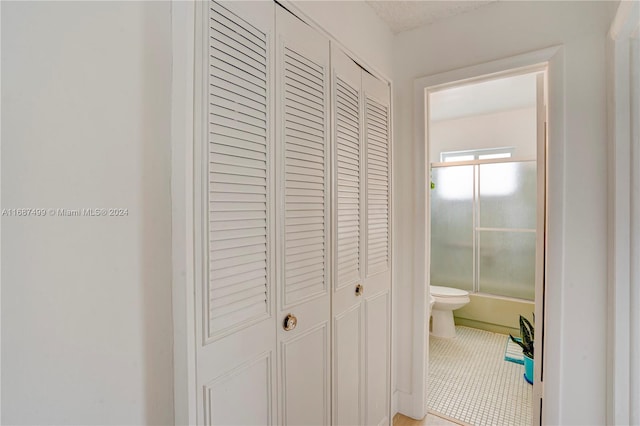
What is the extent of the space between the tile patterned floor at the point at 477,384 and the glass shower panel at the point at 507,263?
1.77 feet

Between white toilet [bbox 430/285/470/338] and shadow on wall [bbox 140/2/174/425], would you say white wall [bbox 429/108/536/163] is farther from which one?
shadow on wall [bbox 140/2/174/425]

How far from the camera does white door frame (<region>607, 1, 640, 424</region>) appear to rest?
122 cm

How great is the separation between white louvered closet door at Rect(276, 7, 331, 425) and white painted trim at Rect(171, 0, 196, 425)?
13.1 inches

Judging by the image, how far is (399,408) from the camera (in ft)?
6.65

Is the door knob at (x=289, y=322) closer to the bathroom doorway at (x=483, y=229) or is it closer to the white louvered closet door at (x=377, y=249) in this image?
the white louvered closet door at (x=377, y=249)

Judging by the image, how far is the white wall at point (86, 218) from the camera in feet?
2.11

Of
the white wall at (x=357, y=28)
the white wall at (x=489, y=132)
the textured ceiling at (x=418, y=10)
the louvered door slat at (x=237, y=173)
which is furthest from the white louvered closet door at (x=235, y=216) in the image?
the white wall at (x=489, y=132)

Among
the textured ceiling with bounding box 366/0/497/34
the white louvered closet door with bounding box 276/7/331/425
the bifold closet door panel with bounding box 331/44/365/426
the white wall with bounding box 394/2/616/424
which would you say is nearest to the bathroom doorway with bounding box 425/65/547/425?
the textured ceiling with bounding box 366/0/497/34

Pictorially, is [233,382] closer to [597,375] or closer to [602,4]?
[597,375]

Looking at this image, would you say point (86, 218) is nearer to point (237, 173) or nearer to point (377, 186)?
point (237, 173)

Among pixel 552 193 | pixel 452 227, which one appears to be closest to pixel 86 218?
pixel 552 193

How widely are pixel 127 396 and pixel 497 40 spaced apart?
222cm

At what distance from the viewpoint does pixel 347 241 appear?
1457mm

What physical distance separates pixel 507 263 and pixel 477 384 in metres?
1.52
